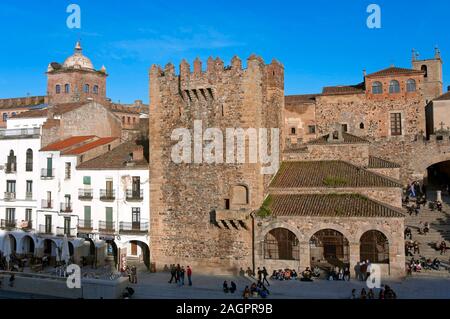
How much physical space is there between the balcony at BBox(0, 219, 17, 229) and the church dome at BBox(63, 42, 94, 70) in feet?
79.2

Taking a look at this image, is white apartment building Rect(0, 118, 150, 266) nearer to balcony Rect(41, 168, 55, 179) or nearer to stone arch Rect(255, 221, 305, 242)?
balcony Rect(41, 168, 55, 179)

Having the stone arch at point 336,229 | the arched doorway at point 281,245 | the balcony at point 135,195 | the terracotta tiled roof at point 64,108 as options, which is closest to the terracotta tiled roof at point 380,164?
the stone arch at point 336,229

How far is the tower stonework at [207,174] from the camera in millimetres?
26266

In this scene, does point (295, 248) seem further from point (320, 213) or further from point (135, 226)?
point (135, 226)

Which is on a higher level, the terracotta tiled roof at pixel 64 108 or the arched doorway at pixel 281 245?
the terracotta tiled roof at pixel 64 108

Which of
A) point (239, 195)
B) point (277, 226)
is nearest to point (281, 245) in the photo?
point (277, 226)

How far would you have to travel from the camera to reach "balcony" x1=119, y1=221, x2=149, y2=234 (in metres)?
28.7

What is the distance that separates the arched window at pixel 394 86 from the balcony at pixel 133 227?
2685cm

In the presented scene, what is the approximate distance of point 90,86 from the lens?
54312 mm

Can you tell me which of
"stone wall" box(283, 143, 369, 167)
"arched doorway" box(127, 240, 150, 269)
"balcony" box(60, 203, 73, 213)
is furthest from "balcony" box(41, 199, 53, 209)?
"stone wall" box(283, 143, 369, 167)

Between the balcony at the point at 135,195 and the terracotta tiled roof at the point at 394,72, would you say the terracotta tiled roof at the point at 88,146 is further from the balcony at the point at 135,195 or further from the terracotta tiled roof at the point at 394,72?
the terracotta tiled roof at the point at 394,72

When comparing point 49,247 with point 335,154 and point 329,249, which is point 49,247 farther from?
point 335,154

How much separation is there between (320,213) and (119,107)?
39697mm
